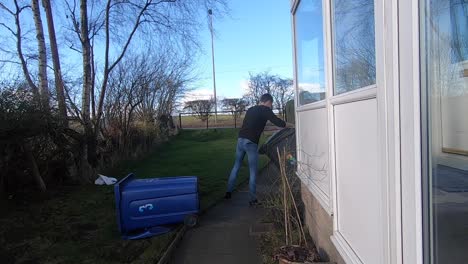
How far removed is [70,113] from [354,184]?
8490 mm

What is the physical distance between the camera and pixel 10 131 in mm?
6555

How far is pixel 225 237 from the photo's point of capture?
5203 mm

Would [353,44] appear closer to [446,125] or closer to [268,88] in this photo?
[446,125]

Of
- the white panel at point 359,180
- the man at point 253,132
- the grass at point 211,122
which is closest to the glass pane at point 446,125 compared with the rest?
the white panel at point 359,180

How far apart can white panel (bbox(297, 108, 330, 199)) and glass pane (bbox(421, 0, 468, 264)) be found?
66.9 inches

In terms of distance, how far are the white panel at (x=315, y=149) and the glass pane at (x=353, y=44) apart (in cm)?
59

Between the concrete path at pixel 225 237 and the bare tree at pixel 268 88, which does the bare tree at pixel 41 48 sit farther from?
the bare tree at pixel 268 88

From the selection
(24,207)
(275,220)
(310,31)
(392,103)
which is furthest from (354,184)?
(24,207)

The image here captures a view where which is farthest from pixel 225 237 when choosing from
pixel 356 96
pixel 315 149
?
pixel 356 96

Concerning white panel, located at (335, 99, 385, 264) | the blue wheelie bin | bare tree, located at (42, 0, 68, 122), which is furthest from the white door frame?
bare tree, located at (42, 0, 68, 122)

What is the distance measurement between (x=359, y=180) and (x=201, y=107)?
103ft

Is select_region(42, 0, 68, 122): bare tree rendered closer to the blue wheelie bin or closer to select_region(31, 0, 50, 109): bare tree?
select_region(31, 0, 50, 109): bare tree

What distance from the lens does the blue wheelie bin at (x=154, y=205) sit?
17.0 feet

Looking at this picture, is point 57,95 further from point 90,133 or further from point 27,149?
point 27,149
